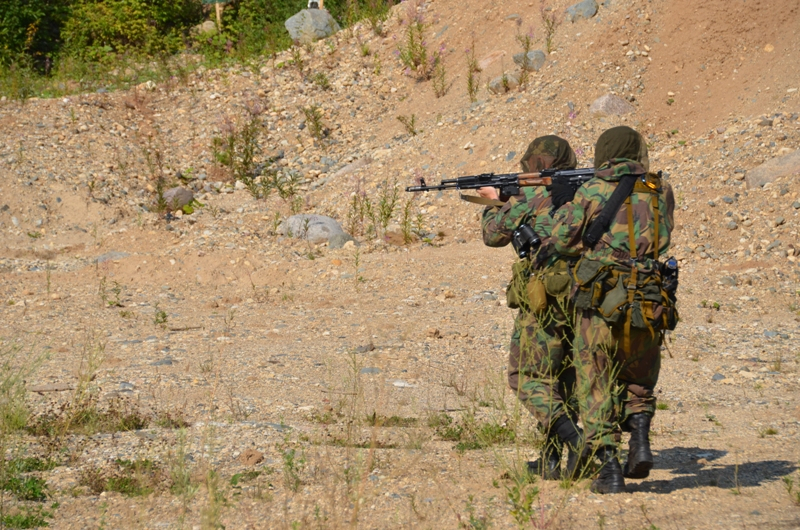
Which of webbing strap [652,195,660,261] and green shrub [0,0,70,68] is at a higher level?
green shrub [0,0,70,68]

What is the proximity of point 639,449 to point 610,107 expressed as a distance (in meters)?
8.73

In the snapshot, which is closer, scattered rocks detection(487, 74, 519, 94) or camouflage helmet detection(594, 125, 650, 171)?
camouflage helmet detection(594, 125, 650, 171)

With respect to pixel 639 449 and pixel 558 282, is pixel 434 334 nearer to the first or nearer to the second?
pixel 558 282

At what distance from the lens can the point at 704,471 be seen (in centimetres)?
423

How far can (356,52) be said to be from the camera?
49.1ft

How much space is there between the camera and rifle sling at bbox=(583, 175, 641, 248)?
3781mm

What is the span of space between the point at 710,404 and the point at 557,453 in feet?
7.40

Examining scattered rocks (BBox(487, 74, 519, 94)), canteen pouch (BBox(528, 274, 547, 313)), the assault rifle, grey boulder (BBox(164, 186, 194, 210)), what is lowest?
canteen pouch (BBox(528, 274, 547, 313))

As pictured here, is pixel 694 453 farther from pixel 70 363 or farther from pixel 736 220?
pixel 736 220

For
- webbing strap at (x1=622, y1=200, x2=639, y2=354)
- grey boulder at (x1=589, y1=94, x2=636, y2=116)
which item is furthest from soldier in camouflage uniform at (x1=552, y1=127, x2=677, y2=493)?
grey boulder at (x1=589, y1=94, x2=636, y2=116)

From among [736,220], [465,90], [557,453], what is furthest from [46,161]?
[557,453]

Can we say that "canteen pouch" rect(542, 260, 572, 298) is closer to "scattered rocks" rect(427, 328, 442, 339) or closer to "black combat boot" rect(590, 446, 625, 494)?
"black combat boot" rect(590, 446, 625, 494)

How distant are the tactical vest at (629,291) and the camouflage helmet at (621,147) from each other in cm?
13

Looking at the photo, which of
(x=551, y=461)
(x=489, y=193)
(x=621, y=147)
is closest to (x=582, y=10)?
(x=489, y=193)
